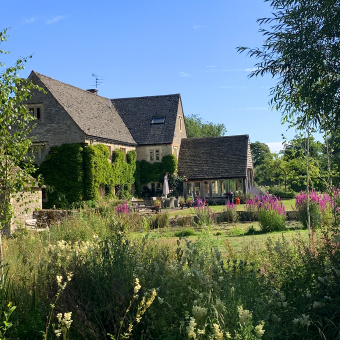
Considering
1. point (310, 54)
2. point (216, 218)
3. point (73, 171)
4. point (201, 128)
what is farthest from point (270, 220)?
point (201, 128)

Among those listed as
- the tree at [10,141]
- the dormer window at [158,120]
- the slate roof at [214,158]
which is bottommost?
the tree at [10,141]

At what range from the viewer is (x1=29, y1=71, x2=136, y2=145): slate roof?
1246 inches

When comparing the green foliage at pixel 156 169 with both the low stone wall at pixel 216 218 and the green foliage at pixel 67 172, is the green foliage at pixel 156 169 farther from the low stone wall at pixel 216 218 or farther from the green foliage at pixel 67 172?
the low stone wall at pixel 216 218

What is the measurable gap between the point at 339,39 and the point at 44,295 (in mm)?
6097

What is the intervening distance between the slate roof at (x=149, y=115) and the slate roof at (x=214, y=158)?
3310 mm

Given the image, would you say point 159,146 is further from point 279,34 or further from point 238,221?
point 279,34

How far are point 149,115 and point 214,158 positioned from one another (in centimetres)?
690

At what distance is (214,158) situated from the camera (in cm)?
4134

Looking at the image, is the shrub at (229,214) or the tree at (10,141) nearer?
the tree at (10,141)

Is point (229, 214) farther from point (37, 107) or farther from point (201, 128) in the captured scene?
point (201, 128)

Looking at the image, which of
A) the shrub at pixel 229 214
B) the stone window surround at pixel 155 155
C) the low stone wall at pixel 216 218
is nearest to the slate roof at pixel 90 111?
the stone window surround at pixel 155 155

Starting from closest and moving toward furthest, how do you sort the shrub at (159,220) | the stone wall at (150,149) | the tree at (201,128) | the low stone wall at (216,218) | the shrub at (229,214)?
the shrub at (159,220)
the low stone wall at (216,218)
the shrub at (229,214)
the stone wall at (150,149)
the tree at (201,128)

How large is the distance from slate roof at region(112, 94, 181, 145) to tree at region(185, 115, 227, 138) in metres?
28.2

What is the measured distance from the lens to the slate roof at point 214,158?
40003 millimetres
